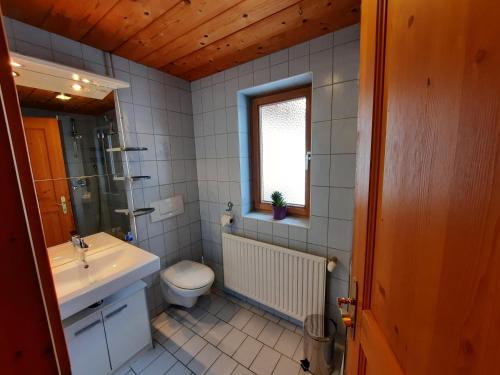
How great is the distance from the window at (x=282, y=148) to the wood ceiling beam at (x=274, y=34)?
38cm

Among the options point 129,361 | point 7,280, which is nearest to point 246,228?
point 129,361

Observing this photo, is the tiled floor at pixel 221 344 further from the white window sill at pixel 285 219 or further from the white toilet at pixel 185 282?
the white window sill at pixel 285 219

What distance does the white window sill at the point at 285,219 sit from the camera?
5.43 feet

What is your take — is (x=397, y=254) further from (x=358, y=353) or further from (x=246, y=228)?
(x=246, y=228)

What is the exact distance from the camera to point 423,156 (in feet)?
1.15

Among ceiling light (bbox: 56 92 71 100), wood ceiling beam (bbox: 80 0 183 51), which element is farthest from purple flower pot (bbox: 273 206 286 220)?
ceiling light (bbox: 56 92 71 100)

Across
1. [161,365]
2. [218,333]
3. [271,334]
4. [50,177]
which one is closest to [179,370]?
[161,365]

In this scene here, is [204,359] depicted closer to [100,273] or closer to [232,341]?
[232,341]

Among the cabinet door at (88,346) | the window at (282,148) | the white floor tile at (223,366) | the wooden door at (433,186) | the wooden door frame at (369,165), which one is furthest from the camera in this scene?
the window at (282,148)

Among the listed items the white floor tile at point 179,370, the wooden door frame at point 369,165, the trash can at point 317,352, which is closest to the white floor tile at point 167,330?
the white floor tile at point 179,370

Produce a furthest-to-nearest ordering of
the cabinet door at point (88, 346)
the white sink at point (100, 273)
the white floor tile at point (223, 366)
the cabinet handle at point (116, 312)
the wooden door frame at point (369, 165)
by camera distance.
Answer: the white floor tile at point (223, 366) → the cabinet handle at point (116, 312) → the cabinet door at point (88, 346) → the white sink at point (100, 273) → the wooden door frame at point (369, 165)

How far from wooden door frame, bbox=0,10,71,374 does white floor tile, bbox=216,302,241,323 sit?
1.70 metres

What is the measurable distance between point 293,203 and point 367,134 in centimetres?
133

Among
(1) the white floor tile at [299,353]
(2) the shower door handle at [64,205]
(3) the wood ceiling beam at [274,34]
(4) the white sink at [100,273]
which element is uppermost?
(3) the wood ceiling beam at [274,34]
